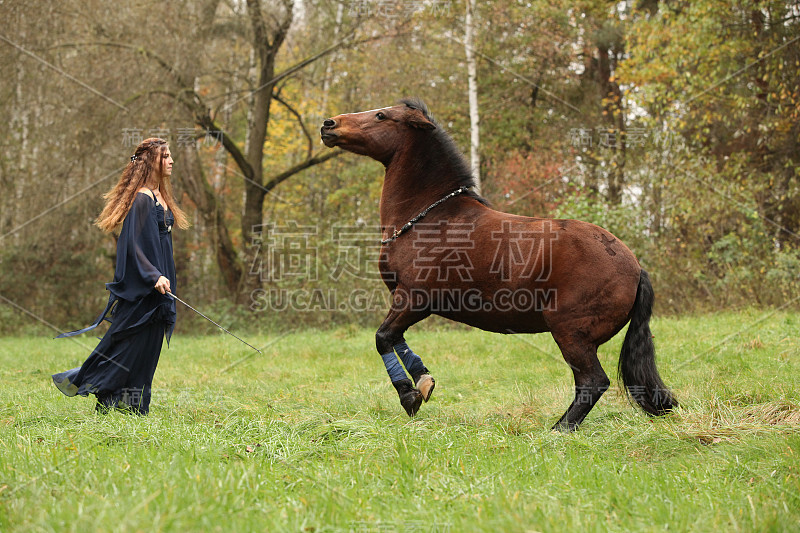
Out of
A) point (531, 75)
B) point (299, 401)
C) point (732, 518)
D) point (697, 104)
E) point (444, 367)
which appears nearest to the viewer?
point (732, 518)

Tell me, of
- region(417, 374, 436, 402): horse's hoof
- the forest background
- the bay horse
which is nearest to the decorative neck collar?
the bay horse

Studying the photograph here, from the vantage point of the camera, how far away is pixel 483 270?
15.9 feet

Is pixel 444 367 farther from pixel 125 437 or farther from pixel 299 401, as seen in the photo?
pixel 125 437

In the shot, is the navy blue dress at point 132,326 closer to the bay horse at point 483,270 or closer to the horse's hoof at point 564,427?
the bay horse at point 483,270

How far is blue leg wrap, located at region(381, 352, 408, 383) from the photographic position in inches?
197

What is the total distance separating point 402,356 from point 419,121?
187 centimetres

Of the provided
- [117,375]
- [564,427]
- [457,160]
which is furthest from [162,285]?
[564,427]

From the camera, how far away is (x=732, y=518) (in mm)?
2578

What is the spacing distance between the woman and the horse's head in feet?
5.06

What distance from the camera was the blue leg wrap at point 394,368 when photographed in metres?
4.99

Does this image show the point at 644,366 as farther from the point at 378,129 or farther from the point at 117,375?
the point at 117,375

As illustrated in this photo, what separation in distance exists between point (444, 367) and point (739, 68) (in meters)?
10.5

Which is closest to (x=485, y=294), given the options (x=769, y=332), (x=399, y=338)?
(x=399, y=338)

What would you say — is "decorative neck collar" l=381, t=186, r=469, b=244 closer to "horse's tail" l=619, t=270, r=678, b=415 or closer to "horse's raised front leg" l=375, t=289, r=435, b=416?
"horse's raised front leg" l=375, t=289, r=435, b=416
